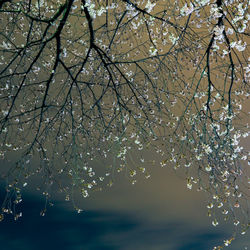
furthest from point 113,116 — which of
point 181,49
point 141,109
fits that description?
point 181,49

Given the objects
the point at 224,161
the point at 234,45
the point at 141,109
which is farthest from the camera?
the point at 141,109

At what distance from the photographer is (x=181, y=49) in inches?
214

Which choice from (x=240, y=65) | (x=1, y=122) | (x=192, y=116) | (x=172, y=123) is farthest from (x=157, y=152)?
(x=1, y=122)

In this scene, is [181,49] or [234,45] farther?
[181,49]

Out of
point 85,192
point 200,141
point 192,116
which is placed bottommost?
point 85,192

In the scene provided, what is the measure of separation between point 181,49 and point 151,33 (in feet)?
3.12

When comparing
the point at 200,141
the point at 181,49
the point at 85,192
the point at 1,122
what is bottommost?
the point at 85,192

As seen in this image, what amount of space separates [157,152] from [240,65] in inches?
75.1

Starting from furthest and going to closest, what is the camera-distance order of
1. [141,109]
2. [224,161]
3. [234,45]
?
[141,109] < [224,161] < [234,45]

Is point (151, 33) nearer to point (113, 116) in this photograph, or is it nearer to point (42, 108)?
point (113, 116)

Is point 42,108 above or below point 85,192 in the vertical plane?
above

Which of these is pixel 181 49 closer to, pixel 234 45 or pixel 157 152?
pixel 234 45

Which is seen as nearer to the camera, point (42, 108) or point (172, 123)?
point (42, 108)

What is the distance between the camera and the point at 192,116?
5410 millimetres
